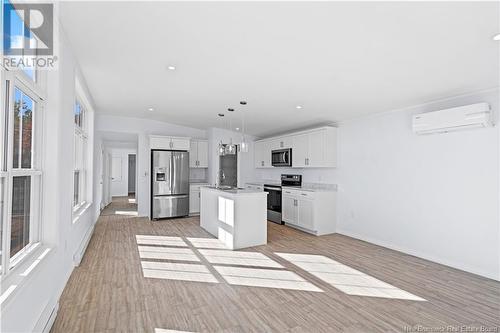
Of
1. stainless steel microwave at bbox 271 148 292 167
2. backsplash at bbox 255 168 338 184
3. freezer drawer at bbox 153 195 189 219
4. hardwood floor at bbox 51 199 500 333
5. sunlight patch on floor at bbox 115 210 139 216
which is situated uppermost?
stainless steel microwave at bbox 271 148 292 167

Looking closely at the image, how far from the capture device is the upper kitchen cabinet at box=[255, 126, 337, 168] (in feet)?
18.7

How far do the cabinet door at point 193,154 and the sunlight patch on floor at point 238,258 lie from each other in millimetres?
3781

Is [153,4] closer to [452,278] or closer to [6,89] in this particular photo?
[6,89]

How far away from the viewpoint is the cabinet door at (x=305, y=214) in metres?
5.53

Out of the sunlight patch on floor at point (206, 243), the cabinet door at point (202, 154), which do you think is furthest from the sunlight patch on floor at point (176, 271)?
the cabinet door at point (202, 154)

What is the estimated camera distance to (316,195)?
18.1ft

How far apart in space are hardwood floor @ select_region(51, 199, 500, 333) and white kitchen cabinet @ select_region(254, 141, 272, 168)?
3.48m

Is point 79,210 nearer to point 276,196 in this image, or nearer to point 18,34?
point 18,34

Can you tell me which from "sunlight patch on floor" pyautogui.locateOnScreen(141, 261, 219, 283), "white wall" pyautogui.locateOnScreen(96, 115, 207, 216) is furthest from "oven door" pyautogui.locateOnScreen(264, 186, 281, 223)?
"white wall" pyautogui.locateOnScreen(96, 115, 207, 216)

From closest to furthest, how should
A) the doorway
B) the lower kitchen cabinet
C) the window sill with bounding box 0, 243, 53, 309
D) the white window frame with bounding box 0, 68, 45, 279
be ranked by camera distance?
1. the window sill with bounding box 0, 243, 53, 309
2. the white window frame with bounding box 0, 68, 45, 279
3. the lower kitchen cabinet
4. the doorway

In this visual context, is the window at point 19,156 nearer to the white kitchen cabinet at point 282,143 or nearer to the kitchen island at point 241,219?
the kitchen island at point 241,219

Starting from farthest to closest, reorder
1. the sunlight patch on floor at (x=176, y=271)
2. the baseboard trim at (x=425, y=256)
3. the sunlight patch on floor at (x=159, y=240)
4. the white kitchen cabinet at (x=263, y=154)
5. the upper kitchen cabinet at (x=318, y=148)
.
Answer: the white kitchen cabinet at (x=263, y=154), the upper kitchen cabinet at (x=318, y=148), the sunlight patch on floor at (x=159, y=240), the baseboard trim at (x=425, y=256), the sunlight patch on floor at (x=176, y=271)

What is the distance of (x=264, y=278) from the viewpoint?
10.8ft

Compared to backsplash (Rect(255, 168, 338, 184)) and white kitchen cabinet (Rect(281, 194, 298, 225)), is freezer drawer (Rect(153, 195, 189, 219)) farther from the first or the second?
white kitchen cabinet (Rect(281, 194, 298, 225))
